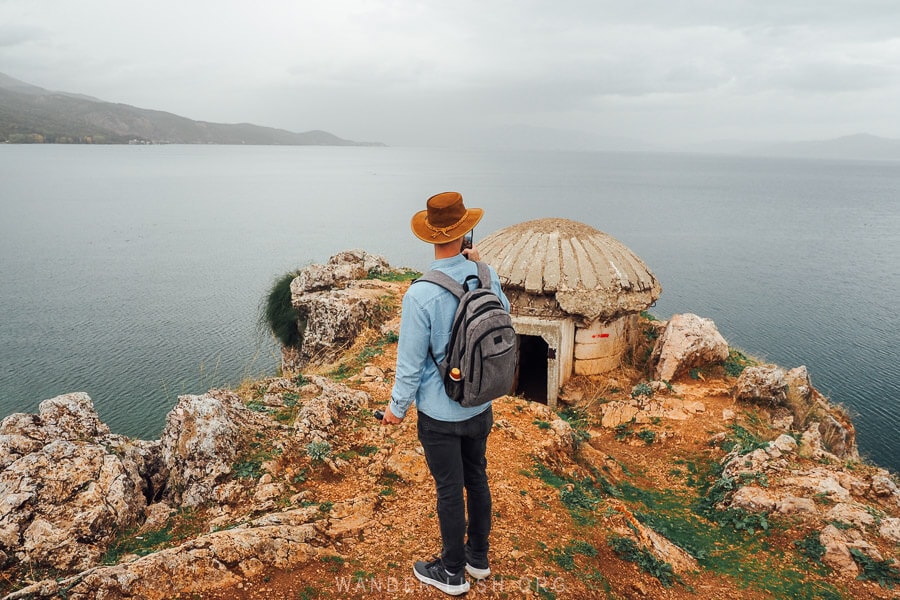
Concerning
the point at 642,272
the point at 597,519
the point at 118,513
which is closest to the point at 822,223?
the point at 642,272

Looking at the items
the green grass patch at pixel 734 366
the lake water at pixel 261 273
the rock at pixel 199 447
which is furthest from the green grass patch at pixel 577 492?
the lake water at pixel 261 273

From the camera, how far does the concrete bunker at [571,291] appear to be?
1245cm

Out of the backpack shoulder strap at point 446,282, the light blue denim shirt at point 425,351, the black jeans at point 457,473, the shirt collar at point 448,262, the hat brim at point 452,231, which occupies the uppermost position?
the hat brim at point 452,231

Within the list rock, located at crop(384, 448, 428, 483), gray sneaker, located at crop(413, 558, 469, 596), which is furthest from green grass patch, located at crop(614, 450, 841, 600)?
rock, located at crop(384, 448, 428, 483)

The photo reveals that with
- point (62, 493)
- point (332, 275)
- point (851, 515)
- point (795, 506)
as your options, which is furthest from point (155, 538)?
point (332, 275)

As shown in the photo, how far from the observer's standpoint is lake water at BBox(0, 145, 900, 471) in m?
20.2

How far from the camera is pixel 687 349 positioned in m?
12.4

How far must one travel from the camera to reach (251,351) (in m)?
22.7

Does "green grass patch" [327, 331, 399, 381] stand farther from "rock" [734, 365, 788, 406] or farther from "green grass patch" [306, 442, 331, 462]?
"rock" [734, 365, 788, 406]

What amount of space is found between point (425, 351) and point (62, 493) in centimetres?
397

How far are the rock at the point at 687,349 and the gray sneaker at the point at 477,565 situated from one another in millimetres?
9088

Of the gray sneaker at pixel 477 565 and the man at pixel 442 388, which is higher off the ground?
the man at pixel 442 388

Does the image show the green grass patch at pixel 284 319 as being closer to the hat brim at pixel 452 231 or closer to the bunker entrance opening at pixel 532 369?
the bunker entrance opening at pixel 532 369

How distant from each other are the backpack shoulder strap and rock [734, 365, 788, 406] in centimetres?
998
